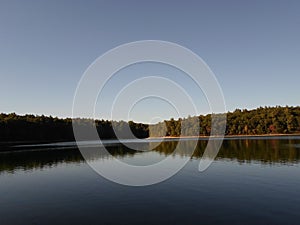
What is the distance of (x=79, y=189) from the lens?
41469mm

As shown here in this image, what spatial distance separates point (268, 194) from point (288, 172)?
17.4 metres

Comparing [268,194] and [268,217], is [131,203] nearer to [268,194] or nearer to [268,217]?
[268,217]

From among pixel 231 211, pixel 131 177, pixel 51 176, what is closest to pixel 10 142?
pixel 51 176

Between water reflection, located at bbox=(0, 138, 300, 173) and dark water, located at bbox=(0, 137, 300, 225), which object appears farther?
water reflection, located at bbox=(0, 138, 300, 173)

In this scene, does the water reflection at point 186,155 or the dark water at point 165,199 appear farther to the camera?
the water reflection at point 186,155

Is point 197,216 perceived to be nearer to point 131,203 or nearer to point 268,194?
point 131,203

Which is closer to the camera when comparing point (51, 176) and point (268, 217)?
point (268, 217)

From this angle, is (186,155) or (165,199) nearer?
(165,199)

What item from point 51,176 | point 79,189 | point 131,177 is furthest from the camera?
point 51,176

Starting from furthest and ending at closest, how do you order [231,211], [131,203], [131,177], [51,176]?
1. [51,176]
2. [131,177]
3. [131,203]
4. [231,211]

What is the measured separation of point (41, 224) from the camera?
84.0ft

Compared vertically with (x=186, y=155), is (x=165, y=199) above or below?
below

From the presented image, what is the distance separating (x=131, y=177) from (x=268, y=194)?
26.0 metres

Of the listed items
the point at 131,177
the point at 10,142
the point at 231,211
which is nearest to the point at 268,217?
the point at 231,211
